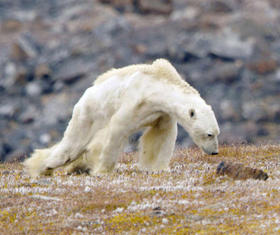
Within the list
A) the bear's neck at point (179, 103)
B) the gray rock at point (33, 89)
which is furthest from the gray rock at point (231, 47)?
the bear's neck at point (179, 103)

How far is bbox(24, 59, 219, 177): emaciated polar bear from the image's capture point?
56.5 ft

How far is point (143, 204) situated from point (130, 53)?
265 feet

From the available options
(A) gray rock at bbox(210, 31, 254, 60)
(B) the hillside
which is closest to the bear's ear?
(B) the hillside

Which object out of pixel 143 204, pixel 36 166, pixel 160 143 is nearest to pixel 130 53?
pixel 36 166

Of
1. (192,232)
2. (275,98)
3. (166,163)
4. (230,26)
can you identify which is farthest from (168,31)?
(192,232)

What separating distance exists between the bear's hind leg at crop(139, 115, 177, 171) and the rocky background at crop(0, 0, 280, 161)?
160 feet

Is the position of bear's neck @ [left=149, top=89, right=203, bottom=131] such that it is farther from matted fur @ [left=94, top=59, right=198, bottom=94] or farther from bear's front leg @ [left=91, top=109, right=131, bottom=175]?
bear's front leg @ [left=91, top=109, right=131, bottom=175]

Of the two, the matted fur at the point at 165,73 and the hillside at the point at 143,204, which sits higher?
the matted fur at the point at 165,73

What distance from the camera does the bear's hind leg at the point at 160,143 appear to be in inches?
709

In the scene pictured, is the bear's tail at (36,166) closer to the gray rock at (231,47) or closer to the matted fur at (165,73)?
the matted fur at (165,73)

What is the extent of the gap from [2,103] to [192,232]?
245 feet

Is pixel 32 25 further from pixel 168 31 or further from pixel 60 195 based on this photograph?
pixel 60 195

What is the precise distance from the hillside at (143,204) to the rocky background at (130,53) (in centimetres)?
5101

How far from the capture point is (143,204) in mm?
13562
